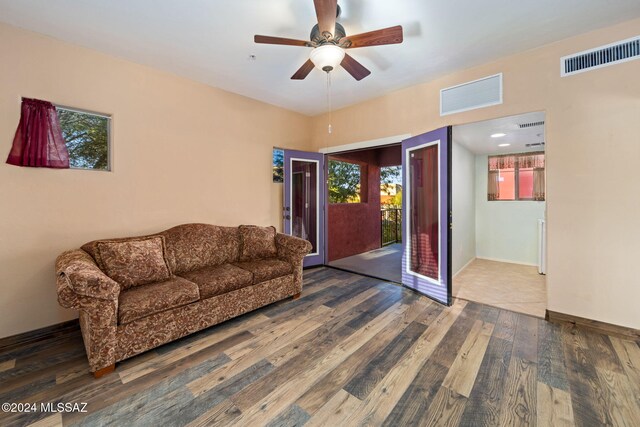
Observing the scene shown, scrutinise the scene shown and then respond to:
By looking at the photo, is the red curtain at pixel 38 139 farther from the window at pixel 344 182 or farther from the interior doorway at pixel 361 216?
the window at pixel 344 182

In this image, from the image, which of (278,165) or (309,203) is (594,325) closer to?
(309,203)

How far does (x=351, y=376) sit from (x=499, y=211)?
488 centimetres

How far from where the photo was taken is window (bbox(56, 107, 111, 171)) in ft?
8.52

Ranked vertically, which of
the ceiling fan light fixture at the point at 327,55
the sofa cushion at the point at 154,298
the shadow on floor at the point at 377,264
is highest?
the ceiling fan light fixture at the point at 327,55

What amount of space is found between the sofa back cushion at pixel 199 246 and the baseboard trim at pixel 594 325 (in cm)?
360

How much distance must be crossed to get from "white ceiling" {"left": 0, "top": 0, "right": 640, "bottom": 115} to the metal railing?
14.8 ft

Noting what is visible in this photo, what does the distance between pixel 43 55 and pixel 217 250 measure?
249 cm

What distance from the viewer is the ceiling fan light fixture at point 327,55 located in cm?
204

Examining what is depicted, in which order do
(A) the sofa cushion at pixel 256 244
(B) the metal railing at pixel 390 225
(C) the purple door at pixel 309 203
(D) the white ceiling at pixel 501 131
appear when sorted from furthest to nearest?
(B) the metal railing at pixel 390 225 → (C) the purple door at pixel 309 203 → (A) the sofa cushion at pixel 256 244 → (D) the white ceiling at pixel 501 131

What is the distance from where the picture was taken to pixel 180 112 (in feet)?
10.7

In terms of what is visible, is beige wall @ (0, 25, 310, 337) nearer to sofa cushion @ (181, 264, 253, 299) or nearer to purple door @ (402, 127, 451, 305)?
sofa cushion @ (181, 264, 253, 299)

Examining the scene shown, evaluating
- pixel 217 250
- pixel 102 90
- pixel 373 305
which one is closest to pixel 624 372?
pixel 373 305

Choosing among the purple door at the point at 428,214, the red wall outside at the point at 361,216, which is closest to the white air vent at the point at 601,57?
the purple door at the point at 428,214

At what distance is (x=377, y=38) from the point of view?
2.02 metres
